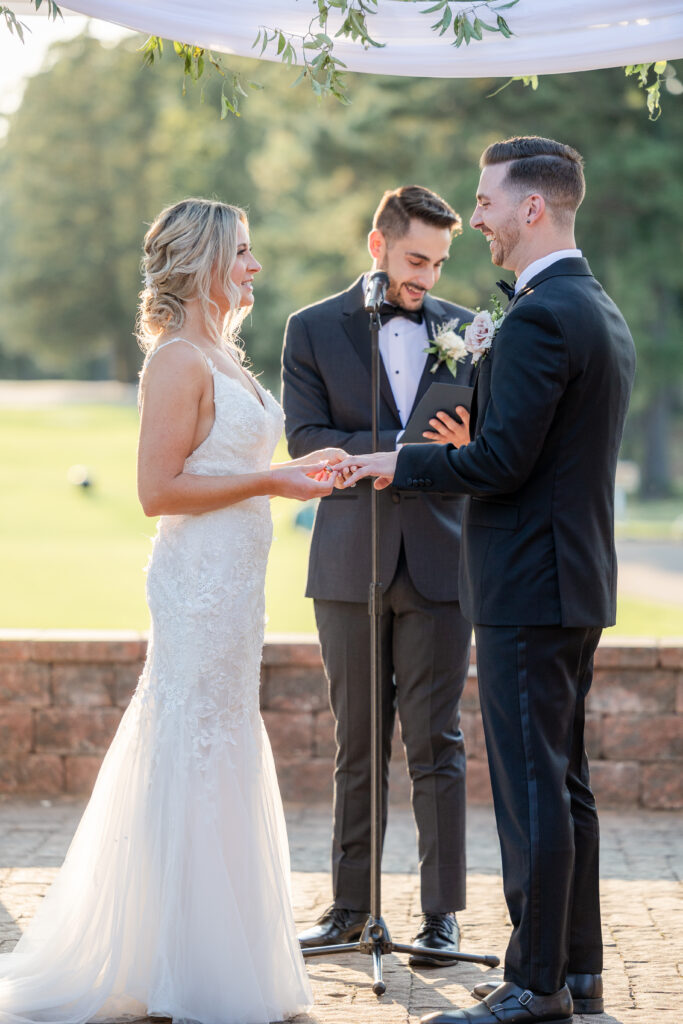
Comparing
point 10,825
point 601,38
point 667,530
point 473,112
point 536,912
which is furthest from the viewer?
point 473,112

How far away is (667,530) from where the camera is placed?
2284cm

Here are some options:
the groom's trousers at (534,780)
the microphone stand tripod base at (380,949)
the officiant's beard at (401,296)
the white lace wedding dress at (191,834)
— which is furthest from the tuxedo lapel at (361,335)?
the microphone stand tripod base at (380,949)

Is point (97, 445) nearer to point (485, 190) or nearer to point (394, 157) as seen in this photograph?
point (394, 157)

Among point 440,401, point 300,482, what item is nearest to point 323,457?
point 300,482

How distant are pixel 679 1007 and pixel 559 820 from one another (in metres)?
0.82

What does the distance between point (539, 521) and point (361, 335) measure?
134 centimetres

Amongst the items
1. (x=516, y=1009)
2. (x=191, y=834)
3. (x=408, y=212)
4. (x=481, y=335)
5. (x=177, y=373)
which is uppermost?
(x=408, y=212)

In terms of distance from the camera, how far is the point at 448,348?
14.3 ft

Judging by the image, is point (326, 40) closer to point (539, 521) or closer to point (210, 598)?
point (539, 521)

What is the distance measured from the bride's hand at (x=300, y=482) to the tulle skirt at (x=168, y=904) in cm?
70

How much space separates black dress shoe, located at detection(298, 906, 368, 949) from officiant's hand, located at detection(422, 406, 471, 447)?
65.8 inches

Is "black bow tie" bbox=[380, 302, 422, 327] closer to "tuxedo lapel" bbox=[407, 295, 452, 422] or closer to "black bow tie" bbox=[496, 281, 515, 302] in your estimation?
"tuxedo lapel" bbox=[407, 295, 452, 422]

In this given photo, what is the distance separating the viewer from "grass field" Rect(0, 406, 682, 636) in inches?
510

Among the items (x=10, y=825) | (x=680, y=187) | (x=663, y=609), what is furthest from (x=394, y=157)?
(x=10, y=825)
